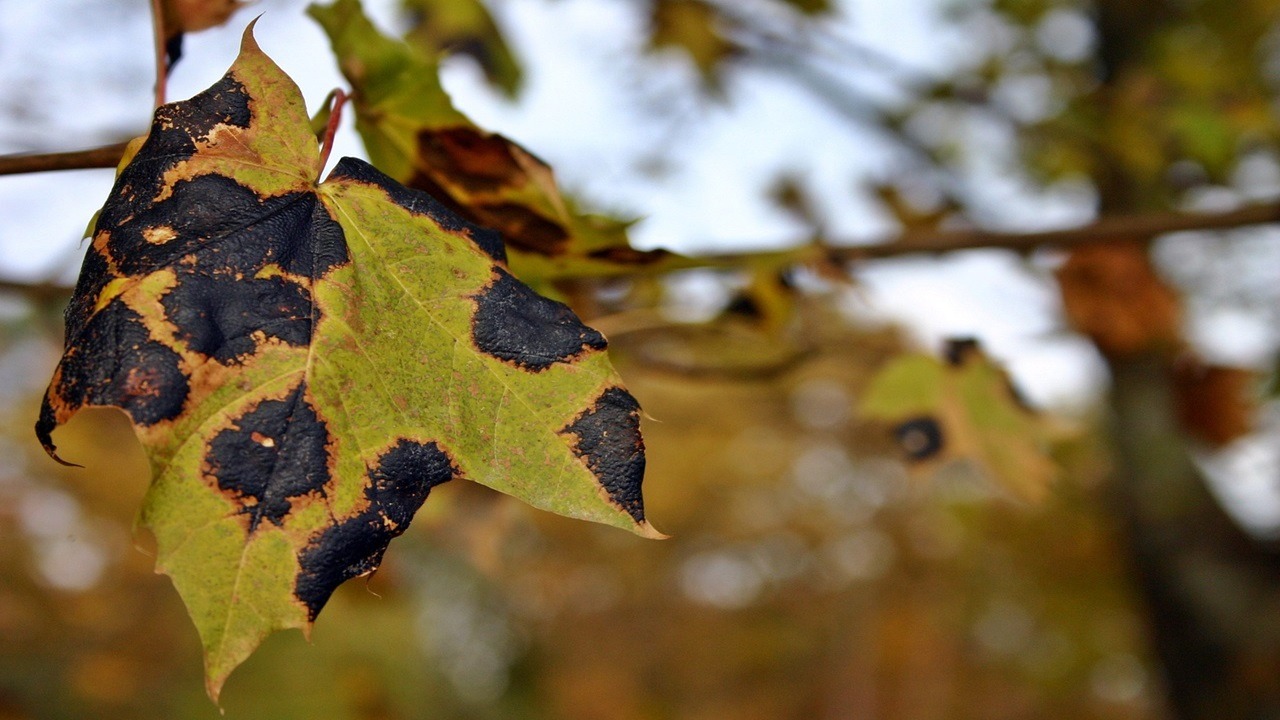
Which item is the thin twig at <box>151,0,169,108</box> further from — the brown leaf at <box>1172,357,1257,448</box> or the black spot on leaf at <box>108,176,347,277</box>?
the brown leaf at <box>1172,357,1257,448</box>

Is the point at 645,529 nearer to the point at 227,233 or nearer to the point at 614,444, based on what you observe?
the point at 614,444

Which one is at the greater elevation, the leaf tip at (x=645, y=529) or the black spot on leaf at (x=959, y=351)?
the leaf tip at (x=645, y=529)

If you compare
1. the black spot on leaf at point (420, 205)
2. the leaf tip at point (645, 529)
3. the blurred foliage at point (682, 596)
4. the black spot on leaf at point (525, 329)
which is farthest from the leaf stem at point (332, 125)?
the blurred foliage at point (682, 596)

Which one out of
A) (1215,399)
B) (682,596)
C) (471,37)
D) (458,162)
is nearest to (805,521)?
(682,596)

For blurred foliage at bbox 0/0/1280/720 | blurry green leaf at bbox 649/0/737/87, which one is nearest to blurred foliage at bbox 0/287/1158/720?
blurred foliage at bbox 0/0/1280/720

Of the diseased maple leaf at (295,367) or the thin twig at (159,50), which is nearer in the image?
the diseased maple leaf at (295,367)

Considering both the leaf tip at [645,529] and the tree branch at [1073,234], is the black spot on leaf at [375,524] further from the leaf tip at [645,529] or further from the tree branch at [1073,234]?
the tree branch at [1073,234]

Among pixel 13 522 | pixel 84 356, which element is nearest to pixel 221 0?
pixel 84 356
